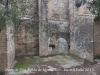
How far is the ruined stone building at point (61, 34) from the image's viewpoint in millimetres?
14253

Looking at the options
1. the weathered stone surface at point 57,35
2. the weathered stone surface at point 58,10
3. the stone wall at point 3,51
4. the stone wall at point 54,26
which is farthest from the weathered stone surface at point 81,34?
the stone wall at point 3,51

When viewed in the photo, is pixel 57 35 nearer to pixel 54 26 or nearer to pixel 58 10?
pixel 54 26

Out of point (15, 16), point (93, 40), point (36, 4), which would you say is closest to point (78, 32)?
point (93, 40)

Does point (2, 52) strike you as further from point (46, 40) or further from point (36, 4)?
point (36, 4)

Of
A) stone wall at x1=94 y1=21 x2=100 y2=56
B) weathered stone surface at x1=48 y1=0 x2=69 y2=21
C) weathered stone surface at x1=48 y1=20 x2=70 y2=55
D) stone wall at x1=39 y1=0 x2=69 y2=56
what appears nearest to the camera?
stone wall at x1=94 y1=21 x2=100 y2=56

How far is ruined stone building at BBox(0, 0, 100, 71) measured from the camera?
14.3 meters

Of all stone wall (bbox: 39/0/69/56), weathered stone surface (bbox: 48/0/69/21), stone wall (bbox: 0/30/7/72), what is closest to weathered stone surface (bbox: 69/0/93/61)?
stone wall (bbox: 39/0/69/56)

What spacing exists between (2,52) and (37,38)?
565 cm

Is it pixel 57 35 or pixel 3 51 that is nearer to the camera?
pixel 3 51

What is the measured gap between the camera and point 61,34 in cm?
1689

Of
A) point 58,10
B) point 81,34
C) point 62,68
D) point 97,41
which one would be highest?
point 58,10

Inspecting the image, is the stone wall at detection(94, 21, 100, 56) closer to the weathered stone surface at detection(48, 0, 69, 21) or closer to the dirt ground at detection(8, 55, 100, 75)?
the dirt ground at detection(8, 55, 100, 75)

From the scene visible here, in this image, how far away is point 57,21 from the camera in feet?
56.6

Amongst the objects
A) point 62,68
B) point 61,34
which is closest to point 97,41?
point 61,34
